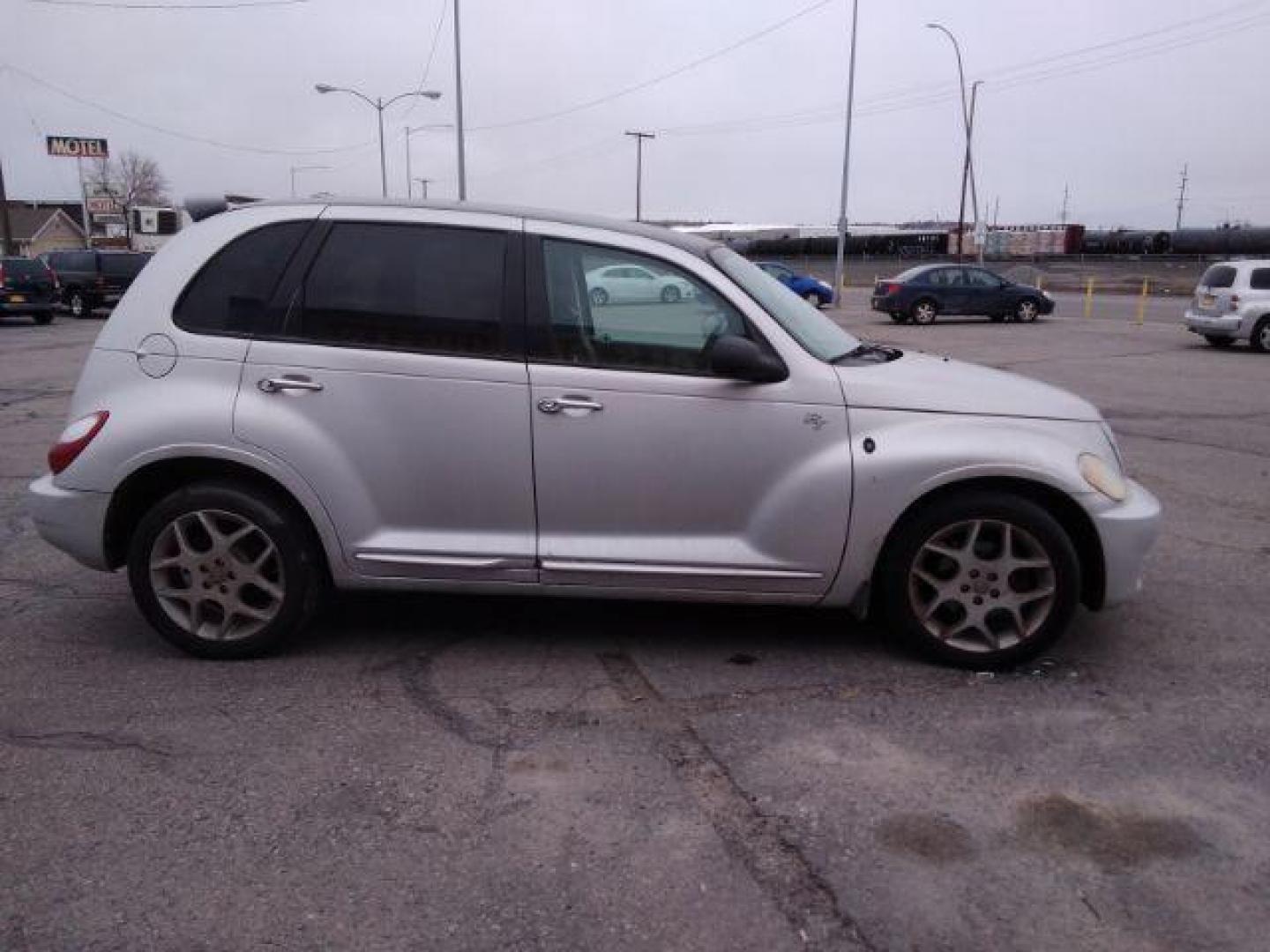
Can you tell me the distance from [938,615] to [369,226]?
274 cm

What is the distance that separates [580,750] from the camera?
11.7 ft

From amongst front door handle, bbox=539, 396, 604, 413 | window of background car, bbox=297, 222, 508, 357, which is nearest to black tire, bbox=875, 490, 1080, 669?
front door handle, bbox=539, 396, 604, 413

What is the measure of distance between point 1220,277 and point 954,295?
8.15m

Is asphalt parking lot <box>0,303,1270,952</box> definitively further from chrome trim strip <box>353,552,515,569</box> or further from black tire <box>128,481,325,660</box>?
chrome trim strip <box>353,552,515,569</box>

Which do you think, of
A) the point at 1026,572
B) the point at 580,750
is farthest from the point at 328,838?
the point at 1026,572

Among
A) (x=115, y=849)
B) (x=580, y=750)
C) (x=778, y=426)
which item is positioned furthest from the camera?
(x=778, y=426)

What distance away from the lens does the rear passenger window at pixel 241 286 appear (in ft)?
13.9

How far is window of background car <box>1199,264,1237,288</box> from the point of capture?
19.5 metres

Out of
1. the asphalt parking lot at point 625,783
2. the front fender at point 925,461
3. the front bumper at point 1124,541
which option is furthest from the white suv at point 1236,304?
the front fender at point 925,461

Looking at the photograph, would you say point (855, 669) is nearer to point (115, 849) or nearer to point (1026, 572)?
point (1026, 572)

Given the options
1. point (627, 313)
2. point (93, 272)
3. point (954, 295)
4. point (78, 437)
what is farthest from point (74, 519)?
point (93, 272)

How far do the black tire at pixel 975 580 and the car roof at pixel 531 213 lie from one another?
1405 mm

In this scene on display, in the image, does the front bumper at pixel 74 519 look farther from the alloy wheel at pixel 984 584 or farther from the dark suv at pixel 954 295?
the dark suv at pixel 954 295

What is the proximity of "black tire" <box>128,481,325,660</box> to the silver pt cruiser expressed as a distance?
0.4 inches
